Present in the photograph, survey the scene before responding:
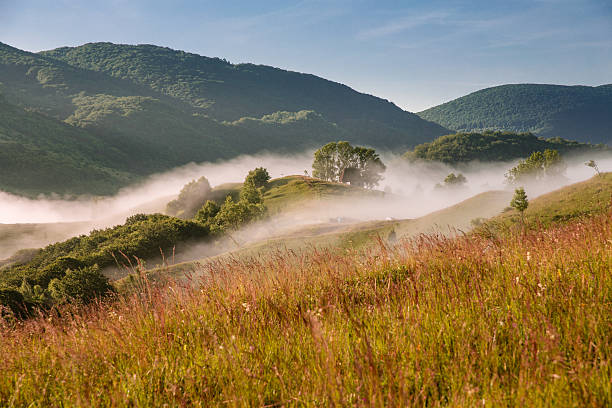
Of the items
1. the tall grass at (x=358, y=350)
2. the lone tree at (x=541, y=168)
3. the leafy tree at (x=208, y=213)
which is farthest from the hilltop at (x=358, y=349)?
the lone tree at (x=541, y=168)

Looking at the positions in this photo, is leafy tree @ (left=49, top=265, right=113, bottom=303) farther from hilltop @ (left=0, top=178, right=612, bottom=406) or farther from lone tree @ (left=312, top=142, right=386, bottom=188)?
lone tree @ (left=312, top=142, right=386, bottom=188)

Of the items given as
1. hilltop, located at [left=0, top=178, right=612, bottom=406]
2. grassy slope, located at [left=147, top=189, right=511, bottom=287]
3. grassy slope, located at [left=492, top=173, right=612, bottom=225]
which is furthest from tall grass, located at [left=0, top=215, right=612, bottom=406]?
grassy slope, located at [left=147, top=189, right=511, bottom=287]

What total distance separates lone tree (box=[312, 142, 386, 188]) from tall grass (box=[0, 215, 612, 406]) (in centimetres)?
11836

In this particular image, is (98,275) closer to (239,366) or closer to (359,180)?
(239,366)

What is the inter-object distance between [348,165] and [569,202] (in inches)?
3593

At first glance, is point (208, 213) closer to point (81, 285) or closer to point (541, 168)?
point (81, 285)

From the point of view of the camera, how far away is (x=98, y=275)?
37.9m

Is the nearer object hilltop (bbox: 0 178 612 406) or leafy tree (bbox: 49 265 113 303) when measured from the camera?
hilltop (bbox: 0 178 612 406)

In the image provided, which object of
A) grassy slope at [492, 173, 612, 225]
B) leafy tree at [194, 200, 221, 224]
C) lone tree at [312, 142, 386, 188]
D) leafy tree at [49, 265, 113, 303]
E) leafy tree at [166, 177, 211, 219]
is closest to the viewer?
grassy slope at [492, 173, 612, 225]

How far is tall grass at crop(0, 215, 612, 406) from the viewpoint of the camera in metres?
2.08

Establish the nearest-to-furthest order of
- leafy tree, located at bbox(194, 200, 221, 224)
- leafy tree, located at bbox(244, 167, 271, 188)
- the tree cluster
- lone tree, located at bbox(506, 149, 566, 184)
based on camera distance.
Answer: the tree cluster < leafy tree, located at bbox(194, 200, 221, 224) < leafy tree, located at bbox(244, 167, 271, 188) < lone tree, located at bbox(506, 149, 566, 184)

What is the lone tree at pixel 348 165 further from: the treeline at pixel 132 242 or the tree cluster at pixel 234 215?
the tree cluster at pixel 234 215

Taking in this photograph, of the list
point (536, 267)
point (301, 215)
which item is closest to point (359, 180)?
point (301, 215)

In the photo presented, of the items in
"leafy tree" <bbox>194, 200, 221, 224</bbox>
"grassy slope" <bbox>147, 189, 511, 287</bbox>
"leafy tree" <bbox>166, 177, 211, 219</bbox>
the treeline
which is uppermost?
"leafy tree" <bbox>166, 177, 211, 219</bbox>
